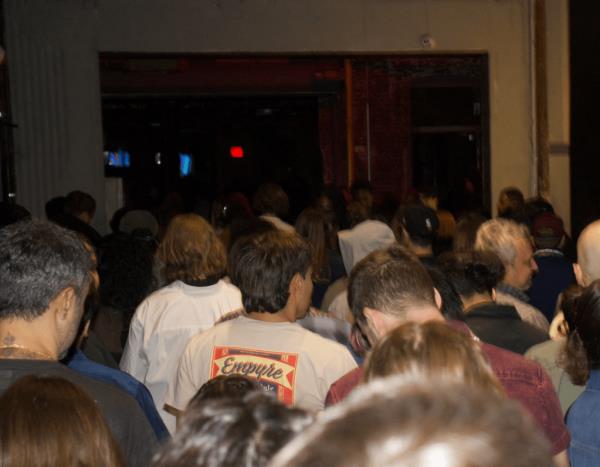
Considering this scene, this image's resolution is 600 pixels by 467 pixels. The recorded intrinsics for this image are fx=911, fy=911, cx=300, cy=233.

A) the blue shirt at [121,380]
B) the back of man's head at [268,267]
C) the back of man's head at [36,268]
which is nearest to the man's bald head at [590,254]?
the back of man's head at [268,267]

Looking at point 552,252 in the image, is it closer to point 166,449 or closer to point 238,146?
point 166,449

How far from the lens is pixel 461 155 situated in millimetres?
18953

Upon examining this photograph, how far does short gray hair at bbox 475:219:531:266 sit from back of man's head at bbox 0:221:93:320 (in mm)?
2656

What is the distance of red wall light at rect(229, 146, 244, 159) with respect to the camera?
76.8ft

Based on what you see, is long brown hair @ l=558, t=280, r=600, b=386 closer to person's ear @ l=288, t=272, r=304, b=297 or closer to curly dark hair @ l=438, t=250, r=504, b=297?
curly dark hair @ l=438, t=250, r=504, b=297

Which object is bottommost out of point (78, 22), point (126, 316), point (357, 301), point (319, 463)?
point (126, 316)

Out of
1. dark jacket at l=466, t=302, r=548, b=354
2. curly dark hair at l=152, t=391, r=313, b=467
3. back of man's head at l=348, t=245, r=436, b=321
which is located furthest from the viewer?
dark jacket at l=466, t=302, r=548, b=354

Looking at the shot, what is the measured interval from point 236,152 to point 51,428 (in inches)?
857

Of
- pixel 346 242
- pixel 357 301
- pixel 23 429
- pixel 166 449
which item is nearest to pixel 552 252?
pixel 346 242

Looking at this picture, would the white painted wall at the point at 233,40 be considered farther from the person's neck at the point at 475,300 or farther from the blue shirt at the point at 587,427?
the blue shirt at the point at 587,427

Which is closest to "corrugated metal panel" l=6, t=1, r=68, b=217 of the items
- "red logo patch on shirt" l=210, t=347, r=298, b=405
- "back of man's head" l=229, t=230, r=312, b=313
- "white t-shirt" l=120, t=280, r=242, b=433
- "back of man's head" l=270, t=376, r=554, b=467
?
"white t-shirt" l=120, t=280, r=242, b=433

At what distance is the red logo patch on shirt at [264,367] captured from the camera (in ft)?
10.4

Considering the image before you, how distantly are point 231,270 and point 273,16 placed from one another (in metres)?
6.34

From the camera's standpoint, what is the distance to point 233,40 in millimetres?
9445
